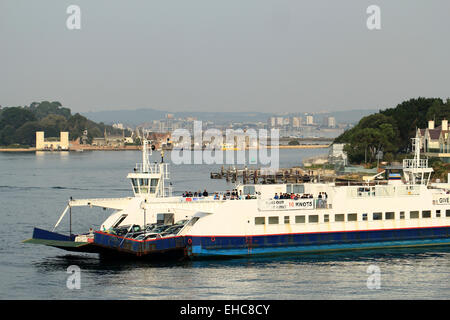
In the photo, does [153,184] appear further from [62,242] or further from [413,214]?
[413,214]

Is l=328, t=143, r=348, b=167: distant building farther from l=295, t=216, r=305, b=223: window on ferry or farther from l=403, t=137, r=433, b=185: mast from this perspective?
l=295, t=216, r=305, b=223: window on ferry

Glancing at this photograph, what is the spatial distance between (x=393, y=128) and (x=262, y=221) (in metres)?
82.9

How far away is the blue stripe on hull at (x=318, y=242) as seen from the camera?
1531 inches

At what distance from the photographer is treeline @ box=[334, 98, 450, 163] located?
109 meters

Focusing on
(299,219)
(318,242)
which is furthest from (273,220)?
(318,242)

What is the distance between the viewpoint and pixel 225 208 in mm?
39219

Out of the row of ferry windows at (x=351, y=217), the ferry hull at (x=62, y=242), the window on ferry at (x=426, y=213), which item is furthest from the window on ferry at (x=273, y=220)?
the ferry hull at (x=62, y=242)

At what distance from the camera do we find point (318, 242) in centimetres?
4047

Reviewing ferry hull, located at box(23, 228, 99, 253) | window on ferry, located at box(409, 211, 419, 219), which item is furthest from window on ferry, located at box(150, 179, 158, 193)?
window on ferry, located at box(409, 211, 419, 219)

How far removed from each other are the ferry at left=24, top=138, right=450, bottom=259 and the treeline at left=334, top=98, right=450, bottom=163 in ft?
218

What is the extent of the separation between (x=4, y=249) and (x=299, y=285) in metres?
19.6
